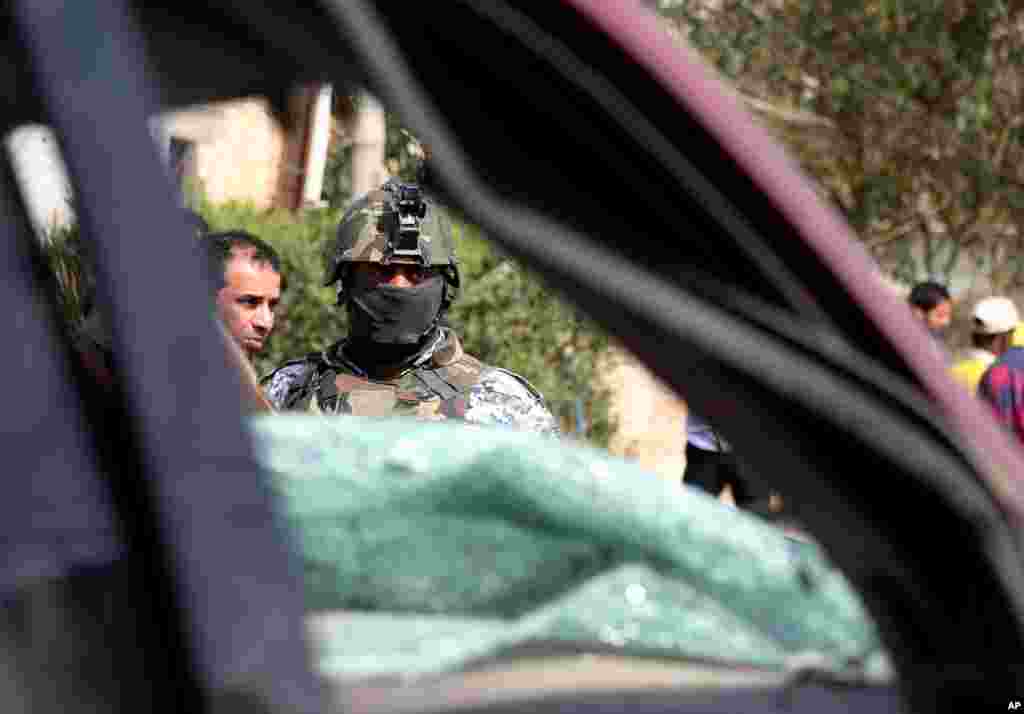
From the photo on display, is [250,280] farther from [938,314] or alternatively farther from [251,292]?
[938,314]

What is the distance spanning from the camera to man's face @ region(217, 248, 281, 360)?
17.9 feet

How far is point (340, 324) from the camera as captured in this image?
11.1 m

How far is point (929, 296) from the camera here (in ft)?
33.9

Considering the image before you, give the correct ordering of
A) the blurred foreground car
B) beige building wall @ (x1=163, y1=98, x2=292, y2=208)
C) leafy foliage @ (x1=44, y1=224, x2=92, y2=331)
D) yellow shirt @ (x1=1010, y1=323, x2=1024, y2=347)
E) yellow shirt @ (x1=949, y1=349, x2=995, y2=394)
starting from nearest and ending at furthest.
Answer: the blurred foreground car
leafy foliage @ (x1=44, y1=224, x2=92, y2=331)
yellow shirt @ (x1=949, y1=349, x2=995, y2=394)
yellow shirt @ (x1=1010, y1=323, x2=1024, y2=347)
beige building wall @ (x1=163, y1=98, x2=292, y2=208)

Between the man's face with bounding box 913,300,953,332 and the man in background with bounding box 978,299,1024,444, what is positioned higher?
the man's face with bounding box 913,300,953,332

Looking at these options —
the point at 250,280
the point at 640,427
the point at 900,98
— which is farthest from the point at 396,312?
the point at 900,98

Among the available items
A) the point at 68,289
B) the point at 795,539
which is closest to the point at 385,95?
the point at 795,539

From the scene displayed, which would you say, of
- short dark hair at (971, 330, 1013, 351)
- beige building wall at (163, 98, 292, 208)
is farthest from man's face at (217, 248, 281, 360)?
beige building wall at (163, 98, 292, 208)

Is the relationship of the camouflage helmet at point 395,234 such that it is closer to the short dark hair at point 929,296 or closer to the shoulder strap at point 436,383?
the shoulder strap at point 436,383

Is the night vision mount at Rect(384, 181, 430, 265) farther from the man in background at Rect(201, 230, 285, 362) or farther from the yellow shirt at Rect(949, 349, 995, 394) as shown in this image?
the yellow shirt at Rect(949, 349, 995, 394)

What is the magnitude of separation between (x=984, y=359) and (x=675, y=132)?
7.95 metres

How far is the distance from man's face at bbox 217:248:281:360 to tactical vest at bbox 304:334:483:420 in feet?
0.75

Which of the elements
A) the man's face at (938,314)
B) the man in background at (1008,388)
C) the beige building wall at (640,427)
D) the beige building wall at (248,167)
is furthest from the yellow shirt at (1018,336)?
the beige building wall at (248,167)

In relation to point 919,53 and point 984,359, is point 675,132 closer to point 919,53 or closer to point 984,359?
point 984,359
